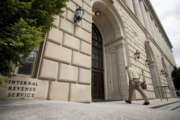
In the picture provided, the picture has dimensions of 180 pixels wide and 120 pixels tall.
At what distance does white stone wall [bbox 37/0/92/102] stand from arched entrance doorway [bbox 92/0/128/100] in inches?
111

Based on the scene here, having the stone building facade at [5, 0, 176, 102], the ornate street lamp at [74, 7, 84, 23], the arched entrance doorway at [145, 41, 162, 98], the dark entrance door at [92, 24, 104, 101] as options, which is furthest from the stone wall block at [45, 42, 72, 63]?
the arched entrance doorway at [145, 41, 162, 98]

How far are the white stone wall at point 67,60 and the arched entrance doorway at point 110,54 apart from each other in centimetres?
281

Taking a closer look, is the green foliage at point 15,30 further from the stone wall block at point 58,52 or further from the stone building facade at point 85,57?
the stone wall block at point 58,52

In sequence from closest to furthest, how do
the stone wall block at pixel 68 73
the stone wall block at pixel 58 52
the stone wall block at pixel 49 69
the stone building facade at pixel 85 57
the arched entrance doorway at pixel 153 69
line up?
the stone wall block at pixel 49 69 → the stone building facade at pixel 85 57 → the stone wall block at pixel 58 52 → the stone wall block at pixel 68 73 → the arched entrance doorway at pixel 153 69

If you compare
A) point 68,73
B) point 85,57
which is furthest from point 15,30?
point 85,57

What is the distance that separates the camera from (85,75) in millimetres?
3984

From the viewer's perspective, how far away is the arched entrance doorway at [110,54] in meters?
6.80

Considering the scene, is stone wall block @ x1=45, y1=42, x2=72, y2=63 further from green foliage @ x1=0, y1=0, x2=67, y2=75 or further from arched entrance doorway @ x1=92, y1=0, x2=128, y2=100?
arched entrance doorway @ x1=92, y1=0, x2=128, y2=100

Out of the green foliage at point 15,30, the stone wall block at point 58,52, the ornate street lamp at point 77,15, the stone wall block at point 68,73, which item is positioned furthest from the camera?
the ornate street lamp at point 77,15

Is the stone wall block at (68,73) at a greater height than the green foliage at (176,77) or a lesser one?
lesser

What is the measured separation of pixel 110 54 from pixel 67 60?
4864mm

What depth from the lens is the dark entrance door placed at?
6.71 meters

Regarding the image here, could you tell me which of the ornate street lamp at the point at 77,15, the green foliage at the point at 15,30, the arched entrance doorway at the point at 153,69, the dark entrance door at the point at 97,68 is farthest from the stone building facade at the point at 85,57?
the arched entrance doorway at the point at 153,69

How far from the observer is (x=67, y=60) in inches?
140
